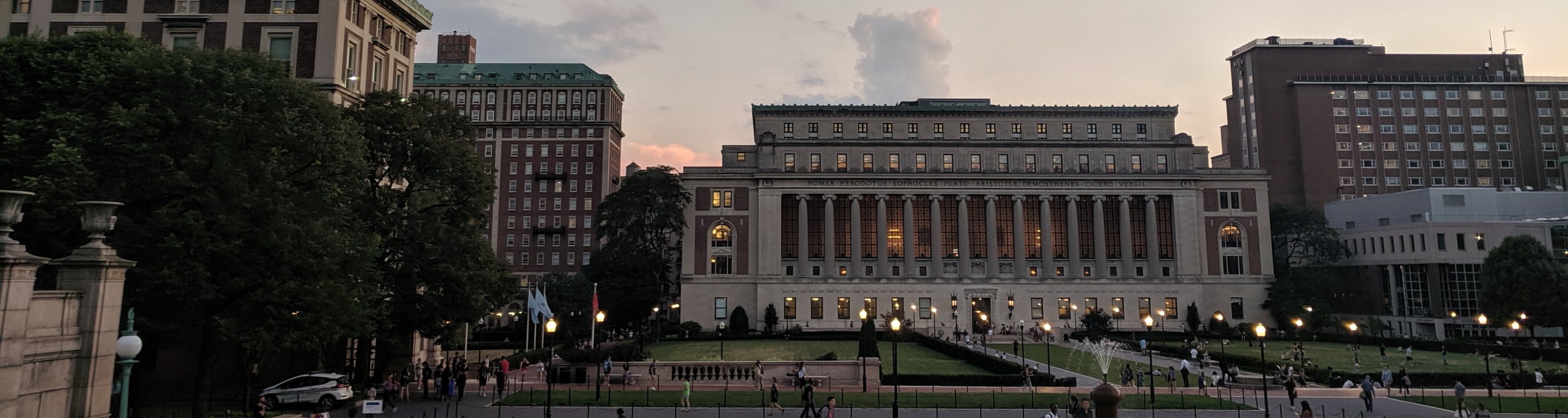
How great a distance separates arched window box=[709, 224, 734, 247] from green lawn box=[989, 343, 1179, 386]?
103 feet

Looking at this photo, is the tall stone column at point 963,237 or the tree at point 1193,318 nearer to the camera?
the tree at point 1193,318

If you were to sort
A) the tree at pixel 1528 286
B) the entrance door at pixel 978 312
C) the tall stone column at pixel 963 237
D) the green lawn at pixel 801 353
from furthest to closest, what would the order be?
the tall stone column at pixel 963 237
the entrance door at pixel 978 312
the tree at pixel 1528 286
the green lawn at pixel 801 353

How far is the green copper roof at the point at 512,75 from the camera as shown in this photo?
114m

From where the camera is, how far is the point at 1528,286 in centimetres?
6241

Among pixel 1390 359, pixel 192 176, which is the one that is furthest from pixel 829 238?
pixel 192 176

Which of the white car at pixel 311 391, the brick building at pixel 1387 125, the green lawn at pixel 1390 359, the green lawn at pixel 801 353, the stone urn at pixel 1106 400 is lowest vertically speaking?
the green lawn at pixel 801 353

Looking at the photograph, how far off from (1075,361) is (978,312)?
3032cm

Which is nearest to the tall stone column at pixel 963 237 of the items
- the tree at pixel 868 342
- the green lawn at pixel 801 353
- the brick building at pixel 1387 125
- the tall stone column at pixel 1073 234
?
the tall stone column at pixel 1073 234

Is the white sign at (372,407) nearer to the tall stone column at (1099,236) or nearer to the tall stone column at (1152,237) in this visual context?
the tall stone column at (1099,236)

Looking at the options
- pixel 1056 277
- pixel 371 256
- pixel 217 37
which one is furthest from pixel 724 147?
pixel 371 256

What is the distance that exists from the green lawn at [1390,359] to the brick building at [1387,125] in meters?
56.8

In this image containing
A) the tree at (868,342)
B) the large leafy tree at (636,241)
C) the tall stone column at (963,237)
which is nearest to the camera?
the tree at (868,342)

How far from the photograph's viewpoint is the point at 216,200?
25031 mm

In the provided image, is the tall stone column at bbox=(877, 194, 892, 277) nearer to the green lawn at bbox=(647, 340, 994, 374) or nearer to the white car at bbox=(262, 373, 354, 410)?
the green lawn at bbox=(647, 340, 994, 374)
